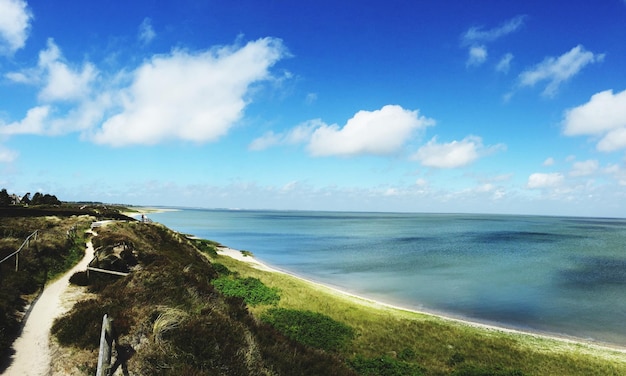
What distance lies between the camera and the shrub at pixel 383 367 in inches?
703

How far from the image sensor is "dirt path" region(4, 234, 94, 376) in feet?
38.1

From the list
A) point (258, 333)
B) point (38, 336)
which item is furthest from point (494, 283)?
point (38, 336)

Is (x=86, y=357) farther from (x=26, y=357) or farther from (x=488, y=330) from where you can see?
(x=488, y=330)

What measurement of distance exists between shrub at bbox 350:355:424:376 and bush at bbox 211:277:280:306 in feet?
41.2

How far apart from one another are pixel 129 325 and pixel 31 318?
6341 millimetres

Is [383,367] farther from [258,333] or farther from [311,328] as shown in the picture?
[258,333]

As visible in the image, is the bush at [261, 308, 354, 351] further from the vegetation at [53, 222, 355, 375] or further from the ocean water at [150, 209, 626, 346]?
the ocean water at [150, 209, 626, 346]

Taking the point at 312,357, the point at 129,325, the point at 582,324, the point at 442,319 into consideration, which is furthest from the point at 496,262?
the point at 129,325

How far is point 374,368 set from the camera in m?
18.2

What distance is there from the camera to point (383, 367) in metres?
18.4

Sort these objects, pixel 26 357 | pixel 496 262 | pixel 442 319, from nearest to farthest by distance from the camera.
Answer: pixel 26 357
pixel 442 319
pixel 496 262

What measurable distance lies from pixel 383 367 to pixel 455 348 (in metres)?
7.16

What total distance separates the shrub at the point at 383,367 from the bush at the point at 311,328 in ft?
8.79

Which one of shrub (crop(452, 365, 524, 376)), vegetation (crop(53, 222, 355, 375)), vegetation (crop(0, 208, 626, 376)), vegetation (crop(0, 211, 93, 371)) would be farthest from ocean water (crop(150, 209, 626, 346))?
vegetation (crop(0, 211, 93, 371))
